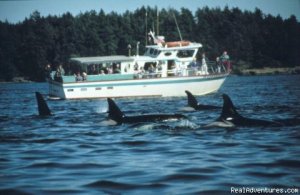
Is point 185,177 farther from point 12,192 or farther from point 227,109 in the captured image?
point 227,109

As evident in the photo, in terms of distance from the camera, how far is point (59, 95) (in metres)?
42.1

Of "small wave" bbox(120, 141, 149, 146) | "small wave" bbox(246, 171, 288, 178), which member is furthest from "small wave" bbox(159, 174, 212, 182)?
"small wave" bbox(120, 141, 149, 146)

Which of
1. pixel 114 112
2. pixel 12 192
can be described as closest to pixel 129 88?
pixel 114 112

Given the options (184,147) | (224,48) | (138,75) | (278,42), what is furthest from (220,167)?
(224,48)

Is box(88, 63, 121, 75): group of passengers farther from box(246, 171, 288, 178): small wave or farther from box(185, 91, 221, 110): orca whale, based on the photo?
box(246, 171, 288, 178): small wave

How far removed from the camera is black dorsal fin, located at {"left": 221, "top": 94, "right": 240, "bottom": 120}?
614 inches

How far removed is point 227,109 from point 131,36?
4693 inches

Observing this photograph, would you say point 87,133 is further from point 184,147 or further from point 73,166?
point 73,166

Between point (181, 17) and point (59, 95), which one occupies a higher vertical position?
point (181, 17)

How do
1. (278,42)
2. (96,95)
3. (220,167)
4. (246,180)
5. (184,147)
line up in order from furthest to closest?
(278,42)
(96,95)
(184,147)
(220,167)
(246,180)

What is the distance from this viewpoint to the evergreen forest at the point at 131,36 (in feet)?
344

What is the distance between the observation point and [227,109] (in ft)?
51.9

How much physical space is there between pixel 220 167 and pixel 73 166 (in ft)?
9.82

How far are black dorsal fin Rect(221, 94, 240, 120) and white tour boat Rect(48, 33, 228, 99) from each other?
24234 mm
